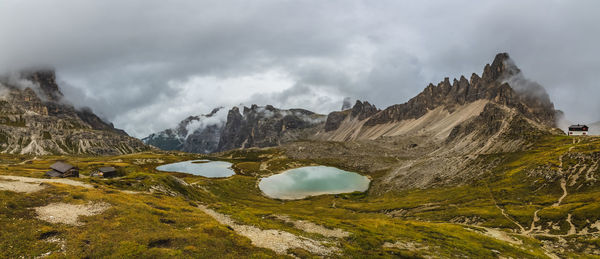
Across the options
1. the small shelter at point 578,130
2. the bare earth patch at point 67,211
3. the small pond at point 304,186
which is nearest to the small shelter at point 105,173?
the small pond at point 304,186

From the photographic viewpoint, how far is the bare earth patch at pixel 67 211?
3541cm

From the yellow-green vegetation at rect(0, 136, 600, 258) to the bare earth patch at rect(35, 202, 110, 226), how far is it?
1.14 metres

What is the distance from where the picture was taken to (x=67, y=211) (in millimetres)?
38969

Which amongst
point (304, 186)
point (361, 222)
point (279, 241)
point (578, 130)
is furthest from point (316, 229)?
point (578, 130)

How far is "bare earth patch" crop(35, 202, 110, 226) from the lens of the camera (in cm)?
3541

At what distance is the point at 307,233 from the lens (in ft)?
156

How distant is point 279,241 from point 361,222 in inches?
1375

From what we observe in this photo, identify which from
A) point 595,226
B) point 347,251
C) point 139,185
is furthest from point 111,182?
point 595,226

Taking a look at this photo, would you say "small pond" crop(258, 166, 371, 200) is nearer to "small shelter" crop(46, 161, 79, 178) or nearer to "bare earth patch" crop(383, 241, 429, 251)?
"small shelter" crop(46, 161, 79, 178)

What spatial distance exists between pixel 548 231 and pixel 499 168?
7596 centimetres

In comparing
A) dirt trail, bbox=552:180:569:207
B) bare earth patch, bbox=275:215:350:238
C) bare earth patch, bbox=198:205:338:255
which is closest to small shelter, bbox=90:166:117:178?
bare earth patch, bbox=198:205:338:255

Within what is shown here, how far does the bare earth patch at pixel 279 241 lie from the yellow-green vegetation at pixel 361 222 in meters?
1.45

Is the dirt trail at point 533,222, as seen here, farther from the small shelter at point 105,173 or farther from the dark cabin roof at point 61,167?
the dark cabin roof at point 61,167

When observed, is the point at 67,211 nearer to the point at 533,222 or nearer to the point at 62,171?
the point at 62,171
